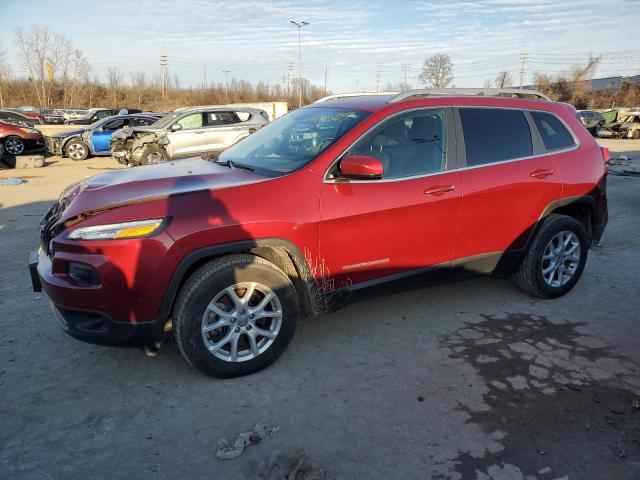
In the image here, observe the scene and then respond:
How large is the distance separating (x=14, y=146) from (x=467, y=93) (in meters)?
16.3

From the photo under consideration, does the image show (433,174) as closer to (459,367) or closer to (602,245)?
(459,367)

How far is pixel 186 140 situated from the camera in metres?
13.2

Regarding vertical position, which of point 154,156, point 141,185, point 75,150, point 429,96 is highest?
point 429,96

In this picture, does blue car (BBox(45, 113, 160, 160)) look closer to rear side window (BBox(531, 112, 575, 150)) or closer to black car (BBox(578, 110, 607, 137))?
rear side window (BBox(531, 112, 575, 150))

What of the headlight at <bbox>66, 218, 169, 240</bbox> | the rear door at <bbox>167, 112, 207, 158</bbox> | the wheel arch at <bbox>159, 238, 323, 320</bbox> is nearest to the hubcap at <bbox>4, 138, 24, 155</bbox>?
the rear door at <bbox>167, 112, 207, 158</bbox>

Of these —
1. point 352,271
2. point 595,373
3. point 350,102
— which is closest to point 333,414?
point 352,271

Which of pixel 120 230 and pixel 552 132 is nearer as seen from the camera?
pixel 120 230

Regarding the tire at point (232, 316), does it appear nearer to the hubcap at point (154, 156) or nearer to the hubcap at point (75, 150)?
the hubcap at point (154, 156)

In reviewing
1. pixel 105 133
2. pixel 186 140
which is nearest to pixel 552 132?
pixel 186 140

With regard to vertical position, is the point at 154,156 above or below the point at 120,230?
below

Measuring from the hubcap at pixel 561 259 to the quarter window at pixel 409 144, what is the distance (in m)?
1.52

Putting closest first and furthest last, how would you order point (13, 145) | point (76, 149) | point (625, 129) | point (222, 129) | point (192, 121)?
point (222, 129) < point (192, 121) < point (13, 145) < point (76, 149) < point (625, 129)

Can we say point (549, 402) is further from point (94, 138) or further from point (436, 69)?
point (436, 69)

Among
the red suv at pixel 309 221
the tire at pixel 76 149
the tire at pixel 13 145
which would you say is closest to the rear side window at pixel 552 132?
the red suv at pixel 309 221
